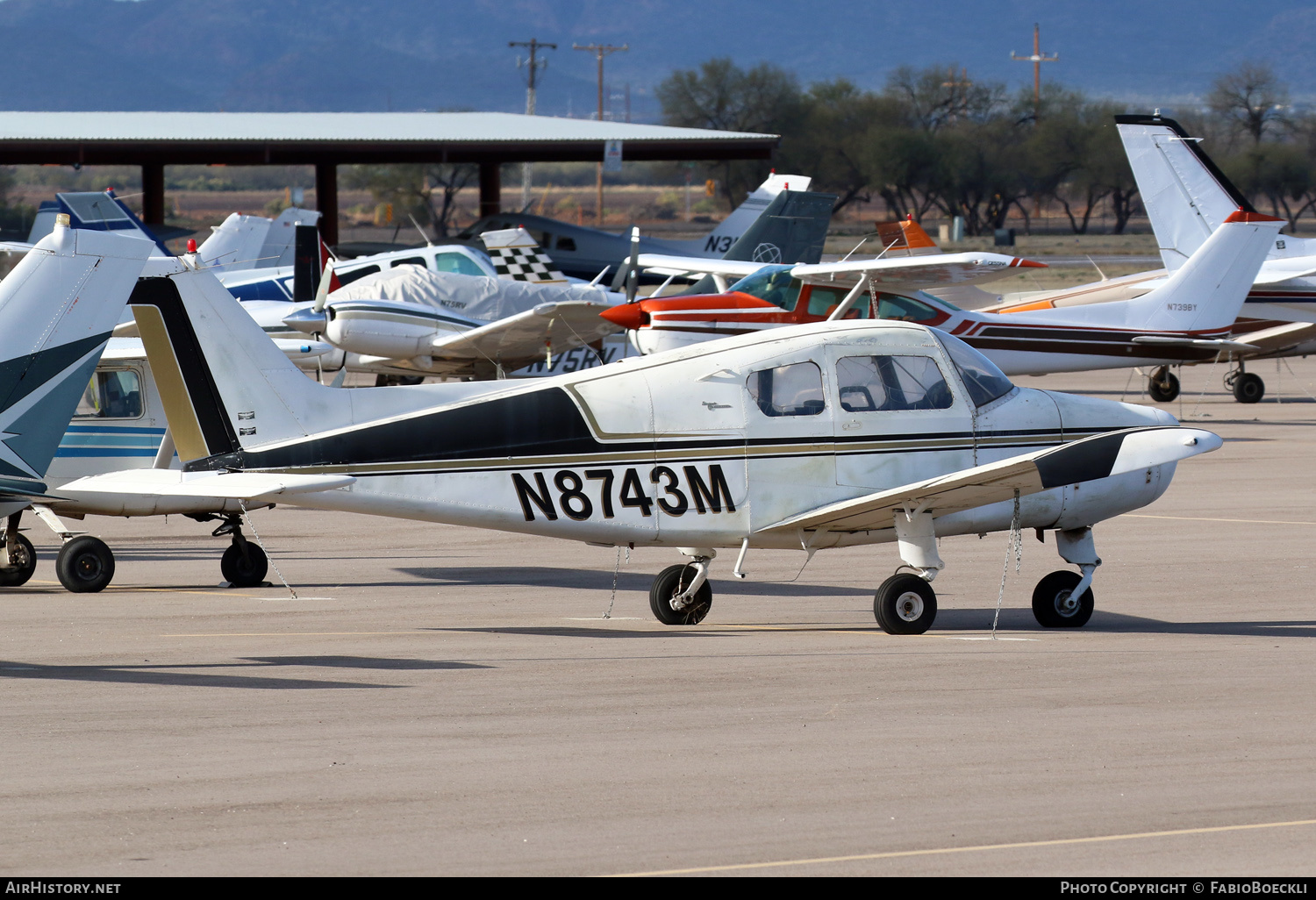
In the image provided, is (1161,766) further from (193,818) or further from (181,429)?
(181,429)

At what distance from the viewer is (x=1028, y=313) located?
23719 mm

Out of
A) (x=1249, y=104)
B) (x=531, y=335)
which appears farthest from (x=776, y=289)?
(x=1249, y=104)

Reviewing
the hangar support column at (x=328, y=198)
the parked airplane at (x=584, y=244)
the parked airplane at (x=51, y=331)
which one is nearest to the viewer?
the parked airplane at (x=51, y=331)

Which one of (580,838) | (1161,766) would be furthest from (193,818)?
(1161,766)

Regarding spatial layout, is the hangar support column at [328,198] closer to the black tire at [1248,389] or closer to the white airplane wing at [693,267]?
the white airplane wing at [693,267]

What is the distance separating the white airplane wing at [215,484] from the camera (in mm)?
9195

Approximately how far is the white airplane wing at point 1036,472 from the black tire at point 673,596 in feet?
3.16

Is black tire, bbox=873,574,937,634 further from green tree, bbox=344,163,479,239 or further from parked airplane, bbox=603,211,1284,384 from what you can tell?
green tree, bbox=344,163,479,239

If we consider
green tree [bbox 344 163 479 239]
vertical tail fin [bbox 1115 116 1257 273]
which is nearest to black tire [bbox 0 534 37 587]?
vertical tail fin [bbox 1115 116 1257 273]

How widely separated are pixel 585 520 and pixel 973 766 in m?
3.67

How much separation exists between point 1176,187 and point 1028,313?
→ 4.88 metres

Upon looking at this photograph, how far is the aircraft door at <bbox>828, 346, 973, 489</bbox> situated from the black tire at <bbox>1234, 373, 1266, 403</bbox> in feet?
61.1

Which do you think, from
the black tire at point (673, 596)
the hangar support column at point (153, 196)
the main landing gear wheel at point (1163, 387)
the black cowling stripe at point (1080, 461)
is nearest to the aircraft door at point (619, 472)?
the black tire at point (673, 596)

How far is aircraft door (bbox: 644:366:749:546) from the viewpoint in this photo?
10.0m
